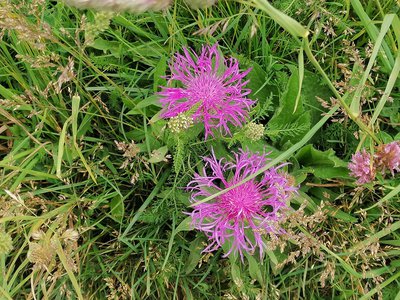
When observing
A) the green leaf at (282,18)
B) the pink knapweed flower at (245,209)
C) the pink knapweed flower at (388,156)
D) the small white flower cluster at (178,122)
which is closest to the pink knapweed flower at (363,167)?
the pink knapweed flower at (388,156)

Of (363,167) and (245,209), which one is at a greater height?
(363,167)

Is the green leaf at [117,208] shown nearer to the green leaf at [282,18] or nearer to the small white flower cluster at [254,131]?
the small white flower cluster at [254,131]

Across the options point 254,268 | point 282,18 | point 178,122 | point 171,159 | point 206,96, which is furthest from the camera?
point 171,159

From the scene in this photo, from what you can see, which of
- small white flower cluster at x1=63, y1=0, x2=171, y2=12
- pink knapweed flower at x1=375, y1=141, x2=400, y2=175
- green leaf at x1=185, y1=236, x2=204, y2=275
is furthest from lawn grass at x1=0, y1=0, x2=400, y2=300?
small white flower cluster at x1=63, y1=0, x2=171, y2=12

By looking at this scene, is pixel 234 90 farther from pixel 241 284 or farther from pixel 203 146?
pixel 241 284

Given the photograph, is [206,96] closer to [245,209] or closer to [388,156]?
[245,209]

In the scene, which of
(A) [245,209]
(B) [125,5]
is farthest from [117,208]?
(B) [125,5]

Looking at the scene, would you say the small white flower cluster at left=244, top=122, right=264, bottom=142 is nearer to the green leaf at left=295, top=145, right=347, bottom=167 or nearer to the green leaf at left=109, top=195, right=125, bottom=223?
the green leaf at left=295, top=145, right=347, bottom=167
